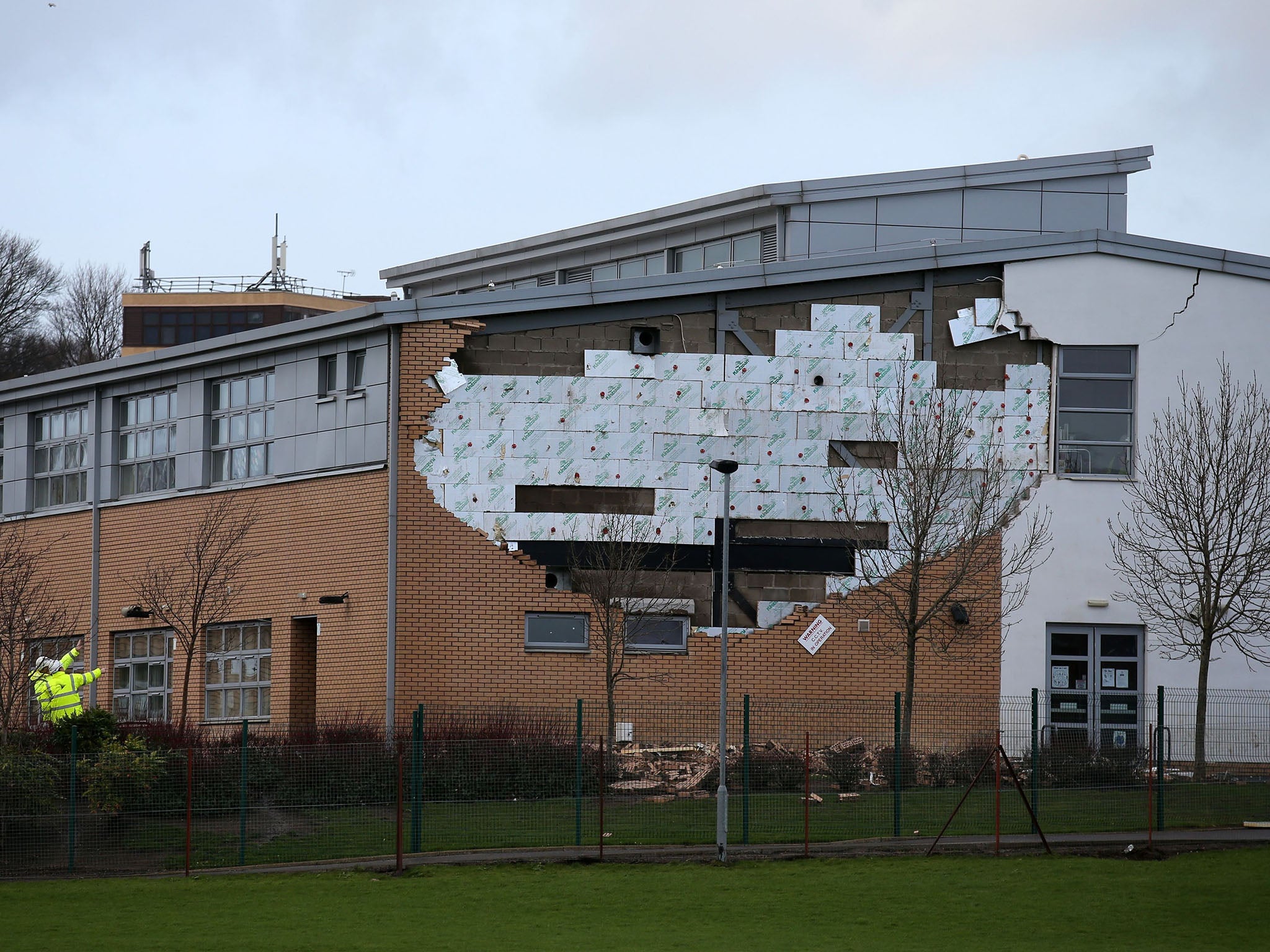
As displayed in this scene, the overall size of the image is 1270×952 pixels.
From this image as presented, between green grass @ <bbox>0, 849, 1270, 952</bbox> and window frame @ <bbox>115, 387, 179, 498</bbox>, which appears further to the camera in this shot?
window frame @ <bbox>115, 387, 179, 498</bbox>

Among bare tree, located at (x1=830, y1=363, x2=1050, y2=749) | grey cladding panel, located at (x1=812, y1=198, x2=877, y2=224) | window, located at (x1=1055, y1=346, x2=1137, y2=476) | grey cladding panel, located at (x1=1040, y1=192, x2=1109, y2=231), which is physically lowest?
bare tree, located at (x1=830, y1=363, x2=1050, y2=749)

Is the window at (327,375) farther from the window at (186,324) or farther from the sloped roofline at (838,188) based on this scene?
the window at (186,324)

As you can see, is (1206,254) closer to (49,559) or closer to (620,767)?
(620,767)

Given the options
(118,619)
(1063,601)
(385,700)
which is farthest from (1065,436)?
(118,619)

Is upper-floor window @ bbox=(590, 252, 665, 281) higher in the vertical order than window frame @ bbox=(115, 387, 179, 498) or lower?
higher

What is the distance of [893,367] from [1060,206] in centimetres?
1298

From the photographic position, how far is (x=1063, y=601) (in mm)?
28453

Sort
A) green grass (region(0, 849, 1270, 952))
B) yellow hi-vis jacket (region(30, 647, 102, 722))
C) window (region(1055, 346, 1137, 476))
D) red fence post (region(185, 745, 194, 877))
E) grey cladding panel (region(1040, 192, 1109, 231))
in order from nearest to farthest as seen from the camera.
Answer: green grass (region(0, 849, 1270, 952)) < red fence post (region(185, 745, 194, 877)) < yellow hi-vis jacket (region(30, 647, 102, 722)) < window (region(1055, 346, 1137, 476)) < grey cladding panel (region(1040, 192, 1109, 231))

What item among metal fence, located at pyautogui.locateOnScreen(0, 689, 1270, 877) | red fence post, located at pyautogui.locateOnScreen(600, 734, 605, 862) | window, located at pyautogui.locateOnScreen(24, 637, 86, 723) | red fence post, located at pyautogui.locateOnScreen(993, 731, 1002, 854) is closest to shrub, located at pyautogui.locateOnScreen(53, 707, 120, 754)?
metal fence, located at pyautogui.locateOnScreen(0, 689, 1270, 877)

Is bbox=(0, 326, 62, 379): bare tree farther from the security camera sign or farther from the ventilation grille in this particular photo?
the security camera sign

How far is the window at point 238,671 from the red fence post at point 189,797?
8.86 m

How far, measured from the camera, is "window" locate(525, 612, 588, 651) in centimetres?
2784

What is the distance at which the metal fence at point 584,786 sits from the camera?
2048 cm

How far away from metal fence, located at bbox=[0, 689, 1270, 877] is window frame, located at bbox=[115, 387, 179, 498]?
28.0 feet
